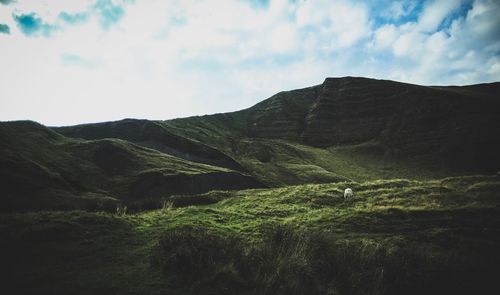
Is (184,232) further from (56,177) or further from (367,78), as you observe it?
(367,78)

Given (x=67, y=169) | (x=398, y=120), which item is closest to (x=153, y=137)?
(x=67, y=169)

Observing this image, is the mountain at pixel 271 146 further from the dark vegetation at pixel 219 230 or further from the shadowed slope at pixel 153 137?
the dark vegetation at pixel 219 230

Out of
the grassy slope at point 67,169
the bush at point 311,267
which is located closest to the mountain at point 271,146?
the grassy slope at point 67,169

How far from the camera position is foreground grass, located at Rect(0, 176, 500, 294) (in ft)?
32.6

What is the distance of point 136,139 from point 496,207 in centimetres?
8734

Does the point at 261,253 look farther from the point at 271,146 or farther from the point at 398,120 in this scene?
the point at 398,120

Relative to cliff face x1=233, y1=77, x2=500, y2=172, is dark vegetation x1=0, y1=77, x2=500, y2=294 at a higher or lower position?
lower

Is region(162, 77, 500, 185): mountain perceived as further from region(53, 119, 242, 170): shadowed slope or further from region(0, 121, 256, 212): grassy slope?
region(0, 121, 256, 212): grassy slope

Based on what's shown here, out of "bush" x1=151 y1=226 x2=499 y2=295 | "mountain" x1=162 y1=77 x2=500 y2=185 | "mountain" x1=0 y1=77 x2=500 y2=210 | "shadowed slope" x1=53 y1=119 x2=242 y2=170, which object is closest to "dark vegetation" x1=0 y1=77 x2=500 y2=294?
"bush" x1=151 y1=226 x2=499 y2=295

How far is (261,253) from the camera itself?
11.8 metres

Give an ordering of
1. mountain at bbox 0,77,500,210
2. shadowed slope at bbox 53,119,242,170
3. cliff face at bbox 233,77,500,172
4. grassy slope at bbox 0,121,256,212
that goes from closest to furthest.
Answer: grassy slope at bbox 0,121,256,212, mountain at bbox 0,77,500,210, shadowed slope at bbox 53,119,242,170, cliff face at bbox 233,77,500,172

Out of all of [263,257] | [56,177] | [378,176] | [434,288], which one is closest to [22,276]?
[263,257]

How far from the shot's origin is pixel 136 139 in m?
92.2

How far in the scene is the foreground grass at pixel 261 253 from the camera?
9922 millimetres
